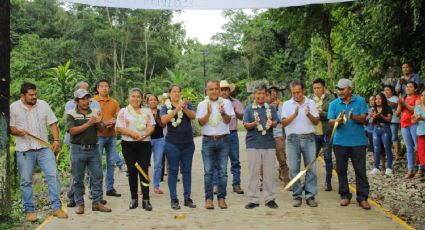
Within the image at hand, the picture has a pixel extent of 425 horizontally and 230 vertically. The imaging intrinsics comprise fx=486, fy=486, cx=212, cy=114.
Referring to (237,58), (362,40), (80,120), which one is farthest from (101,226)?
(237,58)

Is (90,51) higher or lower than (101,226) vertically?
higher

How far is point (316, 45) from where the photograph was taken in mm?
24984

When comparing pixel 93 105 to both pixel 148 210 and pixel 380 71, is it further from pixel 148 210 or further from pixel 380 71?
pixel 380 71

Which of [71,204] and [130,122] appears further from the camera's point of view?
[71,204]

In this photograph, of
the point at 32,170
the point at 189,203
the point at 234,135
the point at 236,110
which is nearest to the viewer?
the point at 32,170

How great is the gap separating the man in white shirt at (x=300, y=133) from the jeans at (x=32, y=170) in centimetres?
326

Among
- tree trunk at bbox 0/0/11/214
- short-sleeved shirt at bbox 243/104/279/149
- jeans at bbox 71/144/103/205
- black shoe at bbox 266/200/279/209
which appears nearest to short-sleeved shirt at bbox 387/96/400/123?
short-sleeved shirt at bbox 243/104/279/149

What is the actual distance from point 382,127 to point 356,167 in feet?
9.92

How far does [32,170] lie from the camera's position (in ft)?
21.1

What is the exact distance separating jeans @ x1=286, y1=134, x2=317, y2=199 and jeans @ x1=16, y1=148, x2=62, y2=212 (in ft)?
10.8

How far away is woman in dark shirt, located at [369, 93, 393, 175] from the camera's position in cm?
915

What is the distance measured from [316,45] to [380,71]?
12334 millimetres

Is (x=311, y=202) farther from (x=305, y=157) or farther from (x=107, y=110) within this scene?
(x=107, y=110)

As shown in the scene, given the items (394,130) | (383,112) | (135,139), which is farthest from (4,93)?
(394,130)
